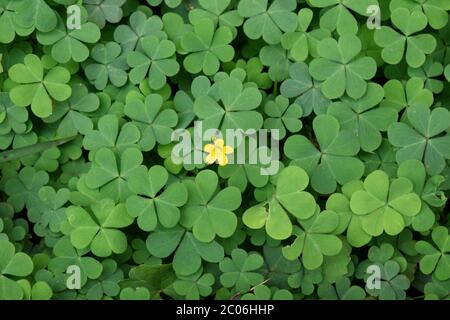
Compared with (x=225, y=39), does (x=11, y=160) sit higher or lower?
lower

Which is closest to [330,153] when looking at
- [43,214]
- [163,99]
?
[163,99]

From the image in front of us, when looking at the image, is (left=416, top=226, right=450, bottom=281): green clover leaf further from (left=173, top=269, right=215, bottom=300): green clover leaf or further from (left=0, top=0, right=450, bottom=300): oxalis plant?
(left=173, top=269, right=215, bottom=300): green clover leaf

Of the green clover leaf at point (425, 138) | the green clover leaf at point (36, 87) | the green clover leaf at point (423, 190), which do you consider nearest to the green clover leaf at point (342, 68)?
the green clover leaf at point (425, 138)

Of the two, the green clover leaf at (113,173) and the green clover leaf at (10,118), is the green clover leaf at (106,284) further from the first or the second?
the green clover leaf at (10,118)

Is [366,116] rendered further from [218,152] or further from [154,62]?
[154,62]

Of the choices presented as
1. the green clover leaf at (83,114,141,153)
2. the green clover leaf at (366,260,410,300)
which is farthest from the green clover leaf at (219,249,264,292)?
the green clover leaf at (83,114,141,153)

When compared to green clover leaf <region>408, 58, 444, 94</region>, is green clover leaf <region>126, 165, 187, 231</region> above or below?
below

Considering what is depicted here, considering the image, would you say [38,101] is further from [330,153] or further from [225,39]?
[330,153]
